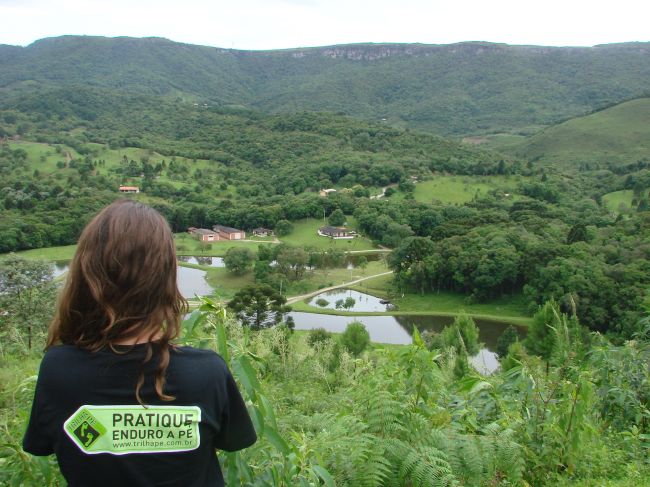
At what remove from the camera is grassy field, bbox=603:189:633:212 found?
60.4 meters

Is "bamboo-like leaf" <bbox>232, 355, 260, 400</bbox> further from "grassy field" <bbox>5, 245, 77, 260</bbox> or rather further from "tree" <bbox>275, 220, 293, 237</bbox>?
"tree" <bbox>275, 220, 293, 237</bbox>

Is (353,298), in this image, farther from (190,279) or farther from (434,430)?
(434,430)

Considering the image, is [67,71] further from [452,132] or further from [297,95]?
[452,132]

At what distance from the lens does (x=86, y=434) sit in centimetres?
150

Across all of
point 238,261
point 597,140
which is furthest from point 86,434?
point 597,140

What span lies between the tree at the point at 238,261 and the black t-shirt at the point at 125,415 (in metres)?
38.9

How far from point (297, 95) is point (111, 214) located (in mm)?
194231

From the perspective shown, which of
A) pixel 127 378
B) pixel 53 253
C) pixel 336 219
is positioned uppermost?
pixel 127 378

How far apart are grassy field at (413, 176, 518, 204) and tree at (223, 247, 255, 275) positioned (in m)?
32.1

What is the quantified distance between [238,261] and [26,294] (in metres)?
26.4

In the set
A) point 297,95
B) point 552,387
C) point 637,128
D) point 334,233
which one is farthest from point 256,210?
point 297,95

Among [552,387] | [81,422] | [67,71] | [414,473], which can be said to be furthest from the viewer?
[67,71]

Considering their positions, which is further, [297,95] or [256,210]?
[297,95]

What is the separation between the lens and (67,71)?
580ft
